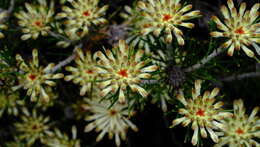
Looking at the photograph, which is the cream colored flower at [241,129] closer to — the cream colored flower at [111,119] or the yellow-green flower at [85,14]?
the cream colored flower at [111,119]

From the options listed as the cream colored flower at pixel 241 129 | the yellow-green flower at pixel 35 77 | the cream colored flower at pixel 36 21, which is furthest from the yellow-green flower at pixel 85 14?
the cream colored flower at pixel 241 129

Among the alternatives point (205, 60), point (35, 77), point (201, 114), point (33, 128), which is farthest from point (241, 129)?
point (33, 128)

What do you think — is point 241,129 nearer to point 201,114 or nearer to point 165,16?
point 201,114

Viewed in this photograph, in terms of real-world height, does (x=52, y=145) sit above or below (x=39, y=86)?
below

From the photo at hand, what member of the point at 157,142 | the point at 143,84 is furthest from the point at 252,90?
the point at 143,84

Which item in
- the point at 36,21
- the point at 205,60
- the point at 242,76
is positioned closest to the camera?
the point at 205,60

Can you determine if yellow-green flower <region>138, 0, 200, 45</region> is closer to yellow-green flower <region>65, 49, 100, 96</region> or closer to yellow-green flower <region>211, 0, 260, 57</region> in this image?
yellow-green flower <region>211, 0, 260, 57</region>

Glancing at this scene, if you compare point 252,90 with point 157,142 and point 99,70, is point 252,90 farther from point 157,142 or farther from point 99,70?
point 99,70

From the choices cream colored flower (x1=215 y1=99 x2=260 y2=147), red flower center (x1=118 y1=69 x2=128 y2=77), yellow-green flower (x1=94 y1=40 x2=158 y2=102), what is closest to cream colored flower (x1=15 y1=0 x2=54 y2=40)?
yellow-green flower (x1=94 y1=40 x2=158 y2=102)
